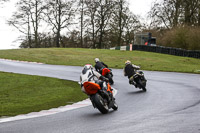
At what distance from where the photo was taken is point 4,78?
18688 millimetres

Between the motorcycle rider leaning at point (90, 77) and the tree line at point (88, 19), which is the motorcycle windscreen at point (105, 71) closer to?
the motorcycle rider leaning at point (90, 77)

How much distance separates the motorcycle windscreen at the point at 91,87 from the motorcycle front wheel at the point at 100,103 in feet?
0.46

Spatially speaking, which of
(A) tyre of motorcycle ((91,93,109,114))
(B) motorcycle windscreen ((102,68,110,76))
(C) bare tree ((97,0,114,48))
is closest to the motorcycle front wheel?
(A) tyre of motorcycle ((91,93,109,114))

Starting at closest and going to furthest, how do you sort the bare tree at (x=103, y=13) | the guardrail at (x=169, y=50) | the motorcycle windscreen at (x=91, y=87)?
the motorcycle windscreen at (x=91, y=87) → the guardrail at (x=169, y=50) → the bare tree at (x=103, y=13)

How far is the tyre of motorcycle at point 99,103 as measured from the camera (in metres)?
8.91

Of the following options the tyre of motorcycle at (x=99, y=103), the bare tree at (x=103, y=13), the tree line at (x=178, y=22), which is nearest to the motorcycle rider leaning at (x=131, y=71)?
the tyre of motorcycle at (x=99, y=103)

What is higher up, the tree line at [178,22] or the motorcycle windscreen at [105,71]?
the tree line at [178,22]

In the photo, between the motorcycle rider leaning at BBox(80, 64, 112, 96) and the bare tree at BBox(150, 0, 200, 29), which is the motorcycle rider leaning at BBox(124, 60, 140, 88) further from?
the bare tree at BBox(150, 0, 200, 29)

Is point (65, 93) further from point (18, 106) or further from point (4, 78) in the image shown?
point (4, 78)

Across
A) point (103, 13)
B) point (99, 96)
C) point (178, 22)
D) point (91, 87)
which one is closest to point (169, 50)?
point (178, 22)

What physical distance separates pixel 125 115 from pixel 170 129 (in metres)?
2.18

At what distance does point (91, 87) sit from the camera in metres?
8.84

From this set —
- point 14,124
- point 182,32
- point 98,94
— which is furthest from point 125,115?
point 182,32

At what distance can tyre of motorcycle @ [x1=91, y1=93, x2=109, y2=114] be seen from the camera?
8914 millimetres
